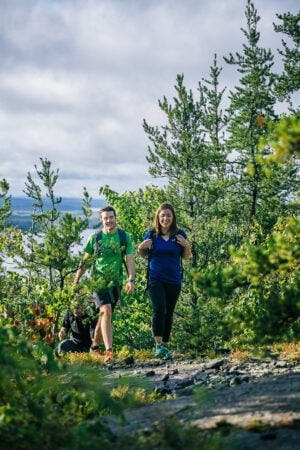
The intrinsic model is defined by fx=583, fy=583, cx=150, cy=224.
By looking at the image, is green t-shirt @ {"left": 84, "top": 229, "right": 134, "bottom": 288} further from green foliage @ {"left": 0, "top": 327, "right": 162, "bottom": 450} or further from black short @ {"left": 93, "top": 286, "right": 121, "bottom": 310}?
green foliage @ {"left": 0, "top": 327, "right": 162, "bottom": 450}

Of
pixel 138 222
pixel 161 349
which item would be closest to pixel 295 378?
pixel 161 349

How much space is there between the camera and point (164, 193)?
1953 centimetres

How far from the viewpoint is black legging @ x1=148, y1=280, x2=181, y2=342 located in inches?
346

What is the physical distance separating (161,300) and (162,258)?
2.08ft

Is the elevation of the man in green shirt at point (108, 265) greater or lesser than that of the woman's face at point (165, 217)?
lesser

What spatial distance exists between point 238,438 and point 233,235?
50.3 ft

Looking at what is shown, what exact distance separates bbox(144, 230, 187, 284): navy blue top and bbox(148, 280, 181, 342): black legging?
4.3 inches

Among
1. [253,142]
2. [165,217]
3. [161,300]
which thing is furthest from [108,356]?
[253,142]

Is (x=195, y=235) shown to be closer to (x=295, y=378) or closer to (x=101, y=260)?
(x=101, y=260)

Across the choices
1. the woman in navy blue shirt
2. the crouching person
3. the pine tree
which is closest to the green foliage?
the woman in navy blue shirt

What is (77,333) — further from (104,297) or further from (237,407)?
(237,407)

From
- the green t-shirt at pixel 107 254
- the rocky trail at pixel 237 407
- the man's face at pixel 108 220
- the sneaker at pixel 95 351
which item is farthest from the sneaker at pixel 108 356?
the man's face at pixel 108 220

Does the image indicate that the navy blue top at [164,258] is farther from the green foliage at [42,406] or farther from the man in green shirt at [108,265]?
the green foliage at [42,406]

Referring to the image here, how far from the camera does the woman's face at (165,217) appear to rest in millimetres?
8648
